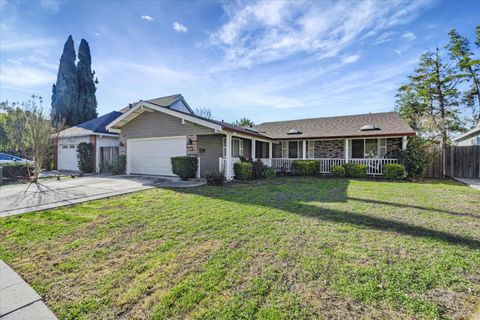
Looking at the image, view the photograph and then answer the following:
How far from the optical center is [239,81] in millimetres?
14125

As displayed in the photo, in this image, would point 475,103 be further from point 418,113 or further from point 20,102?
point 20,102

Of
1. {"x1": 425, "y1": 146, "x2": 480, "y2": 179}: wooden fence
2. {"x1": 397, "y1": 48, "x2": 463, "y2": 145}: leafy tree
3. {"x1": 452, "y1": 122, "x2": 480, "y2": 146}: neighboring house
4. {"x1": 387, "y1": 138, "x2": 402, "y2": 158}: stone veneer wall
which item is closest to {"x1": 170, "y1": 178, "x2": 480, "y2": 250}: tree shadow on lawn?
{"x1": 387, "y1": 138, "x2": 402, "y2": 158}: stone veneer wall

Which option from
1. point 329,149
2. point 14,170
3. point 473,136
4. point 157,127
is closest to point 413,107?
point 473,136

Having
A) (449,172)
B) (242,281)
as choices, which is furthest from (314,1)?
(449,172)

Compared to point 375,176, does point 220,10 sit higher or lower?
higher

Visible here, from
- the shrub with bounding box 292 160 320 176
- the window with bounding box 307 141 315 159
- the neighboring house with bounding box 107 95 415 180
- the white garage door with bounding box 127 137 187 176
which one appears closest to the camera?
the neighboring house with bounding box 107 95 415 180

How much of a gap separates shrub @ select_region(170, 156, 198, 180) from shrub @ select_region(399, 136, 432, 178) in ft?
37.0

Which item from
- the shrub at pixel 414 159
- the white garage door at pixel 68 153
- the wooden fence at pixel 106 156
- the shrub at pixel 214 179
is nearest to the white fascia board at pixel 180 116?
the shrub at pixel 214 179

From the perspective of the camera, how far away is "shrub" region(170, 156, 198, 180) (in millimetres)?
10734

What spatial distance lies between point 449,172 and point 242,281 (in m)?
16.9

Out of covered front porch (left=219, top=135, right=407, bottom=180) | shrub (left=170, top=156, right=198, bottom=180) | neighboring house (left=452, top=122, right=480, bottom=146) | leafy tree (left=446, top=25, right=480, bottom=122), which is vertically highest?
leafy tree (left=446, top=25, right=480, bottom=122)

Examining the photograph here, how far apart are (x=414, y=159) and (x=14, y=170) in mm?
21191

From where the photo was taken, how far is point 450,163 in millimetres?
13531

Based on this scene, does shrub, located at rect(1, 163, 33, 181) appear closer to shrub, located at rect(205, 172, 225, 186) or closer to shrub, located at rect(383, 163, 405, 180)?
shrub, located at rect(205, 172, 225, 186)
